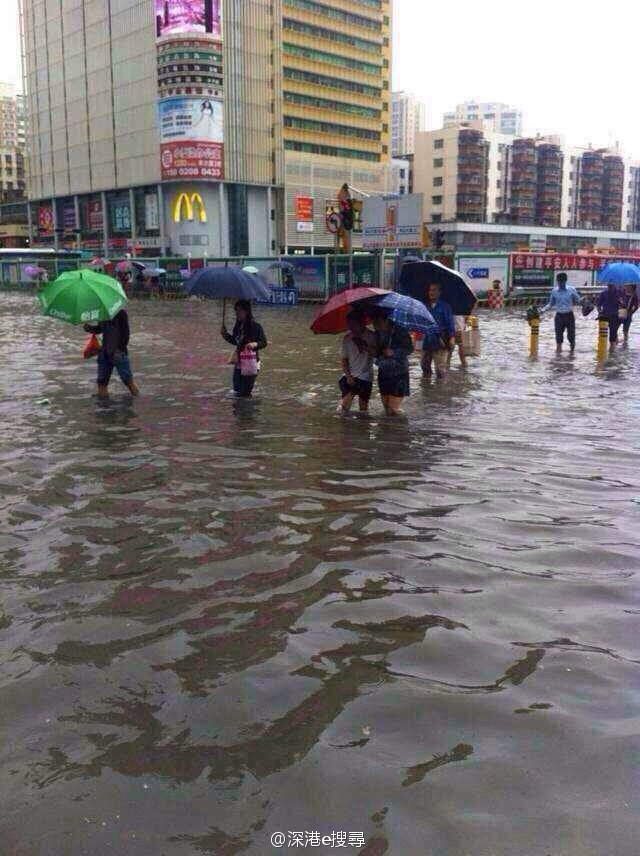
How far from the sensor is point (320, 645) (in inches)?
149

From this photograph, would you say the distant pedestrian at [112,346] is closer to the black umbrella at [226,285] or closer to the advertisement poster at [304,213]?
the black umbrella at [226,285]

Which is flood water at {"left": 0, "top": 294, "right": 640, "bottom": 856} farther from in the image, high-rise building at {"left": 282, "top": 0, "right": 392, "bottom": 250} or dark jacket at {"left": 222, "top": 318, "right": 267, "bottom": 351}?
high-rise building at {"left": 282, "top": 0, "right": 392, "bottom": 250}

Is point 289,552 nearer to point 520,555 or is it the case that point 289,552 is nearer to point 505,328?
point 520,555

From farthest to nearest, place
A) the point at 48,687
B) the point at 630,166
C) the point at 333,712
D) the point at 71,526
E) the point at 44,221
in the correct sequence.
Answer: the point at 630,166
the point at 44,221
the point at 71,526
the point at 48,687
the point at 333,712

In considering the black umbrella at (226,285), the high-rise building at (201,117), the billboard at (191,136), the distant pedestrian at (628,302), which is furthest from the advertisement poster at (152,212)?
the black umbrella at (226,285)

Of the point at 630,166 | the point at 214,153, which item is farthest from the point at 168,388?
the point at 630,166

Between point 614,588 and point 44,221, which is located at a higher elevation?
point 44,221

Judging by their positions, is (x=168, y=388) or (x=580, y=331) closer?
(x=168, y=388)

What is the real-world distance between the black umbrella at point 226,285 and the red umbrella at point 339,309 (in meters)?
1.02

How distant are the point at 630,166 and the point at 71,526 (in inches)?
5471

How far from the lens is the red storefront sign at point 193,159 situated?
7119 cm

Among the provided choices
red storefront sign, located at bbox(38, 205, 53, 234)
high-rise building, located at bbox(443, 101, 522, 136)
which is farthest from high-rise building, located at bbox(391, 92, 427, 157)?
red storefront sign, located at bbox(38, 205, 53, 234)

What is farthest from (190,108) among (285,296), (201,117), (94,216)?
(285,296)

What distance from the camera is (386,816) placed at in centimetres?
260
